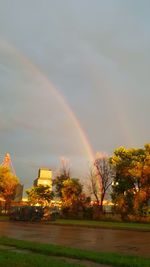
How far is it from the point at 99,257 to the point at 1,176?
2960 inches

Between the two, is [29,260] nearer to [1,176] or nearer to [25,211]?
[25,211]

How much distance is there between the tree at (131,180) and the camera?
58.3 metres

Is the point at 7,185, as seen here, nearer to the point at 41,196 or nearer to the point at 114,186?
the point at 41,196

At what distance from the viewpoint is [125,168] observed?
63219 millimetres

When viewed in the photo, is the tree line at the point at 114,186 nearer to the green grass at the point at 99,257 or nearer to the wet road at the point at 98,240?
the wet road at the point at 98,240

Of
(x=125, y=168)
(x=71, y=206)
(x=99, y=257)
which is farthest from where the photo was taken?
(x=71, y=206)

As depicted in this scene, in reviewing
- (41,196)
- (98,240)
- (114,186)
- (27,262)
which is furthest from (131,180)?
(27,262)

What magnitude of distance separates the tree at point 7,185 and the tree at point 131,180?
1133 inches

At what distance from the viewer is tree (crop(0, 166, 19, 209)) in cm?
8694

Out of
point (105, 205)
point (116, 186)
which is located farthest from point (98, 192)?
point (116, 186)

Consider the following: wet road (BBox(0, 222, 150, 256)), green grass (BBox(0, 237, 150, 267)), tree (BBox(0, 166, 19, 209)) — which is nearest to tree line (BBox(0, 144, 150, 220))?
tree (BBox(0, 166, 19, 209))

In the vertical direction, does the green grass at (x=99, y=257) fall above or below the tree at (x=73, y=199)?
below

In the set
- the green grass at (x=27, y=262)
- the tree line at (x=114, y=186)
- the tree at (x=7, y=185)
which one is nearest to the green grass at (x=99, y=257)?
the green grass at (x=27, y=262)

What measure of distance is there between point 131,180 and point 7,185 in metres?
33.5
